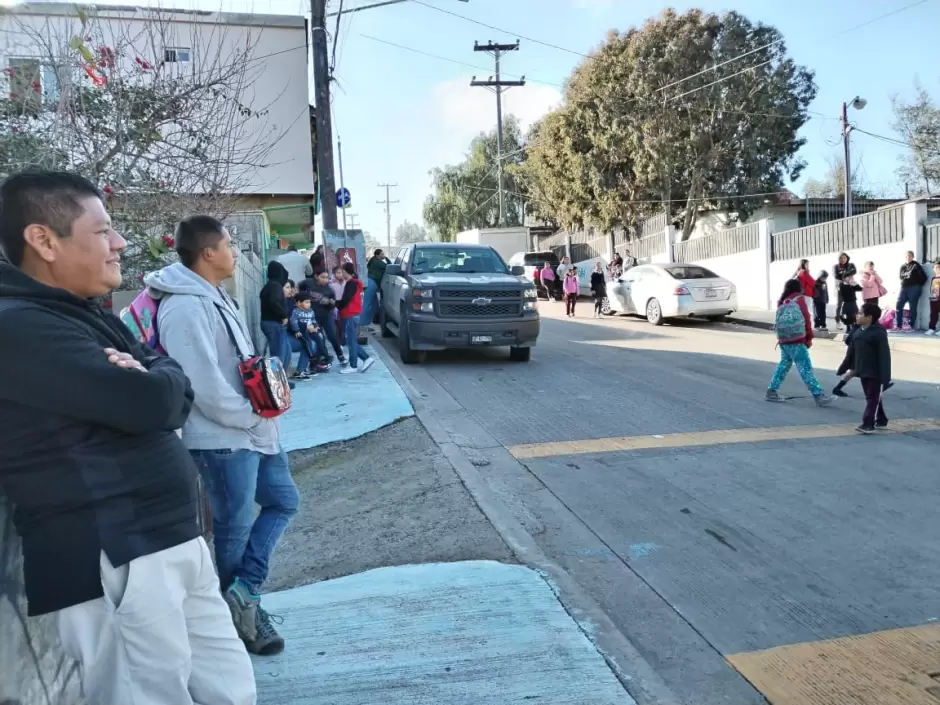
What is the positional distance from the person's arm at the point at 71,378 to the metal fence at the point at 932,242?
55.0 ft

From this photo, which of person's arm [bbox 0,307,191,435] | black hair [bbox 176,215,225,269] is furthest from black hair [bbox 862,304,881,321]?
person's arm [bbox 0,307,191,435]

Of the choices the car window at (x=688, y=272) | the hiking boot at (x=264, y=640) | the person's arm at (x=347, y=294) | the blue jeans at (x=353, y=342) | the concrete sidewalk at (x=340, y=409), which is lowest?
the hiking boot at (x=264, y=640)

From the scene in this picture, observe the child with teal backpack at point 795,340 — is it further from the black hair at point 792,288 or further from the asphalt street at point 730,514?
the asphalt street at point 730,514

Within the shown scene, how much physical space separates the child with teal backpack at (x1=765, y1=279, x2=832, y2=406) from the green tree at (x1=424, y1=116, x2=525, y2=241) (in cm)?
4259

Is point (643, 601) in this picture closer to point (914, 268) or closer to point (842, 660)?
point (842, 660)

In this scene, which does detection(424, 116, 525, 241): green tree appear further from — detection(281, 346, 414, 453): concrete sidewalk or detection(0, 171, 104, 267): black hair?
detection(0, 171, 104, 267): black hair

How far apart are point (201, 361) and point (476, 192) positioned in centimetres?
5020

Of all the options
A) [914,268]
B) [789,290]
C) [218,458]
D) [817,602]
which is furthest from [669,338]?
[218,458]

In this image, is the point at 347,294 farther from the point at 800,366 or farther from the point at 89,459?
the point at 89,459

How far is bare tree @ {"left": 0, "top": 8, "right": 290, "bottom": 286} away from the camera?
6812mm

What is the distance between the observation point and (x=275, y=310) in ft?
30.6

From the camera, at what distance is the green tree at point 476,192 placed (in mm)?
51650

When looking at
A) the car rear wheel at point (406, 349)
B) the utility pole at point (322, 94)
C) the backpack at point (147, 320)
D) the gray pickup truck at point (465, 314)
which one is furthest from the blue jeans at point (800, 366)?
the utility pole at point (322, 94)

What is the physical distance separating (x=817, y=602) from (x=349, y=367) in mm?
8140
